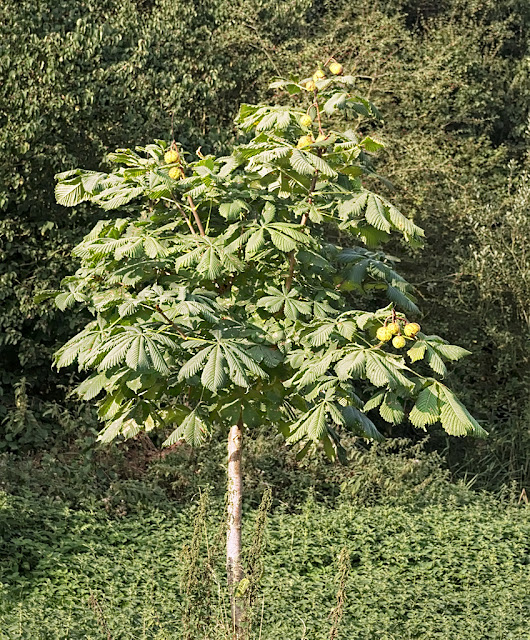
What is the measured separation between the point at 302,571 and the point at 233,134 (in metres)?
4.76

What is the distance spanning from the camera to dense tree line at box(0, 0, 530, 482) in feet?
26.2

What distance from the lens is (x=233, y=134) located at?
30.3 ft

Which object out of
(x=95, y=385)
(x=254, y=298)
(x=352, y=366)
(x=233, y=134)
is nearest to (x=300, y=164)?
(x=254, y=298)

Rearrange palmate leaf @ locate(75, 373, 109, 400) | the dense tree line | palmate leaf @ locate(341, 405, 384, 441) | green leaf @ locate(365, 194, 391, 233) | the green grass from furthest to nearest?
the dense tree line, the green grass, palmate leaf @ locate(341, 405, 384, 441), palmate leaf @ locate(75, 373, 109, 400), green leaf @ locate(365, 194, 391, 233)

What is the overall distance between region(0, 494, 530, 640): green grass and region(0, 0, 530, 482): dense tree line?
6.36 feet

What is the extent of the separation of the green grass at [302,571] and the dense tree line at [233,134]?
1939 millimetres

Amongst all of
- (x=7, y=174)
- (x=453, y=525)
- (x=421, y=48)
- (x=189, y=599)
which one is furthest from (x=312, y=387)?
(x=421, y=48)

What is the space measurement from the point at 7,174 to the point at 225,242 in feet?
13.6

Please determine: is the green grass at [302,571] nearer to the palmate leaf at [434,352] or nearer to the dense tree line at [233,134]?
the palmate leaf at [434,352]

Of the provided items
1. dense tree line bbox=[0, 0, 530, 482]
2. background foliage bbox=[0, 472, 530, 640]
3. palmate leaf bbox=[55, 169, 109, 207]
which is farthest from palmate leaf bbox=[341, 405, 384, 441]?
dense tree line bbox=[0, 0, 530, 482]

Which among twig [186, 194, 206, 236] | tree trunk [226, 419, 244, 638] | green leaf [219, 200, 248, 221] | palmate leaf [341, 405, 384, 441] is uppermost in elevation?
green leaf [219, 200, 248, 221]

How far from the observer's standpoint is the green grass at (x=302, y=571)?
5000 millimetres

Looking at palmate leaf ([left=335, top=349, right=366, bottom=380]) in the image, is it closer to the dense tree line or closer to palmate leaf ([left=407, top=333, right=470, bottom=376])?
palmate leaf ([left=407, top=333, right=470, bottom=376])

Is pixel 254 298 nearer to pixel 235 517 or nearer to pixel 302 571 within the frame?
pixel 235 517
